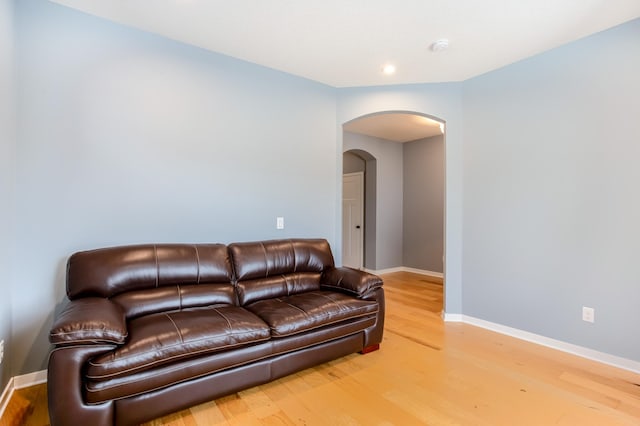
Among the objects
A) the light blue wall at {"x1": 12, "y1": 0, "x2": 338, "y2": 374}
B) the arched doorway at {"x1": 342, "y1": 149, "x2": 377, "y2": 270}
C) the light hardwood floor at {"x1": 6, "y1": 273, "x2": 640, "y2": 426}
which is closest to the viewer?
the light hardwood floor at {"x1": 6, "y1": 273, "x2": 640, "y2": 426}

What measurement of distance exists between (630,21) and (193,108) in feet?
11.4

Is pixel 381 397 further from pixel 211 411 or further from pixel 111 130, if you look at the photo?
pixel 111 130

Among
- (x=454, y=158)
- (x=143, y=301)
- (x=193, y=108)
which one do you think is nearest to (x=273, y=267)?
(x=143, y=301)

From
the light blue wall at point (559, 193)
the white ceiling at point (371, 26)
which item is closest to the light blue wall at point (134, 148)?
the white ceiling at point (371, 26)

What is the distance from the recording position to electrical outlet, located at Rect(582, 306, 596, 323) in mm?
2482

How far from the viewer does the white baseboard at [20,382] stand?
183 cm

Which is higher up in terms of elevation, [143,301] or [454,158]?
[454,158]

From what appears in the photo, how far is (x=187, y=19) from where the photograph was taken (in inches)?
90.7

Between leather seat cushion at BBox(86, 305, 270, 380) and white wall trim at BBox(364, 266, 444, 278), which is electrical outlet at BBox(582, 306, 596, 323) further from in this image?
white wall trim at BBox(364, 266, 444, 278)

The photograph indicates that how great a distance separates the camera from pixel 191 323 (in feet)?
5.89

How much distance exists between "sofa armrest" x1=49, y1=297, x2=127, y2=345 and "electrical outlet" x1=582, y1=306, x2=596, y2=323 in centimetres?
330

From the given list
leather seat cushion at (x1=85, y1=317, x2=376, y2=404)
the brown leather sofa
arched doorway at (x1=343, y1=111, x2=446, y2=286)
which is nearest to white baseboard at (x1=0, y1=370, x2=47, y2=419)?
the brown leather sofa

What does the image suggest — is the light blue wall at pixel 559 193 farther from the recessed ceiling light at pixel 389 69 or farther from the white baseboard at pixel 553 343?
the recessed ceiling light at pixel 389 69

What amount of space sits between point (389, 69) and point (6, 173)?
309cm
